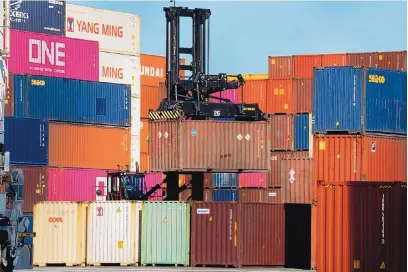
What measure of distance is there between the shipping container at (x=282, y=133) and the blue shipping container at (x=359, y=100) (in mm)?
10742

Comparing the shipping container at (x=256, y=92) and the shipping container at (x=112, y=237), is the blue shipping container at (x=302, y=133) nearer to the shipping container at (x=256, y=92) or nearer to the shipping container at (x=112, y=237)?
the shipping container at (x=256, y=92)

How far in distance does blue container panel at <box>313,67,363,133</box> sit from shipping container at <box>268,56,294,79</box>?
85.7ft

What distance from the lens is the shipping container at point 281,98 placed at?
77.3 m

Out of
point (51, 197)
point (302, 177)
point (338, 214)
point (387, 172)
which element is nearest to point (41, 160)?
point (51, 197)

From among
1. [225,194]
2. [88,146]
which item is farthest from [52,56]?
[225,194]

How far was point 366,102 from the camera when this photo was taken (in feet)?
200

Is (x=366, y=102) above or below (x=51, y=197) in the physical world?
above

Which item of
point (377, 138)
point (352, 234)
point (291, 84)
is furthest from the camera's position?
point (291, 84)

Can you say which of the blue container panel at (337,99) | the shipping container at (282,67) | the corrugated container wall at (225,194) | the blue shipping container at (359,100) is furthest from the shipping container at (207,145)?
the shipping container at (282,67)

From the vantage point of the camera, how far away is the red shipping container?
75.2m

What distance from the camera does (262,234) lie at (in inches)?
2372

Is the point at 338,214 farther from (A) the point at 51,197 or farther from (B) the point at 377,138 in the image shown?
(A) the point at 51,197

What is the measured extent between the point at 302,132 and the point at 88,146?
38.7 feet

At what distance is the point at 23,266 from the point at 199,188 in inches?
713
